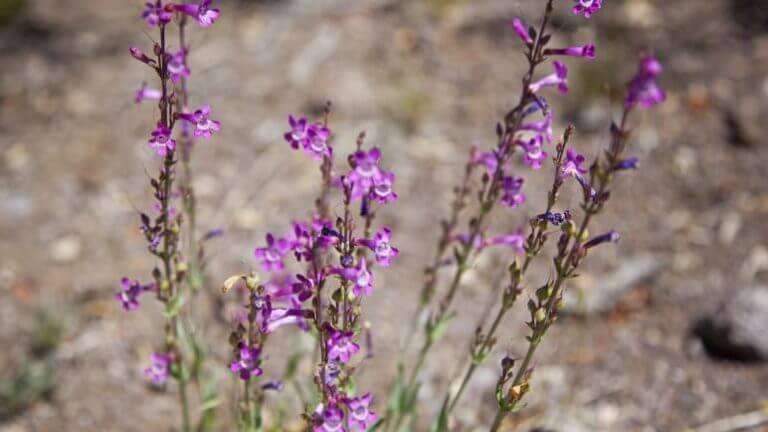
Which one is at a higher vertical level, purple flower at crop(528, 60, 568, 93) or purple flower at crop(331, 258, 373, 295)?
purple flower at crop(528, 60, 568, 93)

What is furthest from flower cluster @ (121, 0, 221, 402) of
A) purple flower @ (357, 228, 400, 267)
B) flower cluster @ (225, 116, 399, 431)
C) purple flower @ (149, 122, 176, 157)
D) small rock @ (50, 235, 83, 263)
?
small rock @ (50, 235, 83, 263)

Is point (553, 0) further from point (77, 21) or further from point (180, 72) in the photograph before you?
point (77, 21)

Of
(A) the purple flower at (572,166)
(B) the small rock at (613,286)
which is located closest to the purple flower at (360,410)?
(A) the purple flower at (572,166)

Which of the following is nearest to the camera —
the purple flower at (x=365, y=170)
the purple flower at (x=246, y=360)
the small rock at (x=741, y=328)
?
the purple flower at (x=365, y=170)

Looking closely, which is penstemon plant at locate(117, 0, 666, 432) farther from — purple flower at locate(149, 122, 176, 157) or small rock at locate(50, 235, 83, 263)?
small rock at locate(50, 235, 83, 263)

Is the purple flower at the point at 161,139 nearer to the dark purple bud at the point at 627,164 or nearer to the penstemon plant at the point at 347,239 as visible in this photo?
the penstemon plant at the point at 347,239
